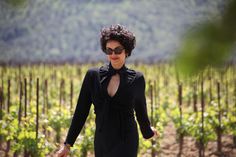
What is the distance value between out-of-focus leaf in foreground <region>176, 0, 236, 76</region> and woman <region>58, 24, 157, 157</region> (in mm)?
2367

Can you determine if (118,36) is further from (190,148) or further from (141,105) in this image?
(190,148)

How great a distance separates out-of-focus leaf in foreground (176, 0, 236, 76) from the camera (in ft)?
2.70

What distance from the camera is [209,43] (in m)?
0.84

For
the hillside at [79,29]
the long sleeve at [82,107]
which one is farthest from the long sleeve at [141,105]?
the hillside at [79,29]

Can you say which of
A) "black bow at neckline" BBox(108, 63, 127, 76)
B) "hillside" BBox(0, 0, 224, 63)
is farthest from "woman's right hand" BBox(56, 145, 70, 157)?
"hillside" BBox(0, 0, 224, 63)

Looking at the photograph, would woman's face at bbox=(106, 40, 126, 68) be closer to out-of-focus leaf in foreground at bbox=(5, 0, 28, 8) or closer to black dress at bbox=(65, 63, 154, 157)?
black dress at bbox=(65, 63, 154, 157)

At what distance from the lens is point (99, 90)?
3305 mm

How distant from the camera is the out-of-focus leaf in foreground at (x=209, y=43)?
0.82 meters

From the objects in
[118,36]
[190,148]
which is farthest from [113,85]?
[190,148]

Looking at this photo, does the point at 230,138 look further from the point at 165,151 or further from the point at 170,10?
the point at 170,10

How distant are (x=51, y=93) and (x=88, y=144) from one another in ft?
26.9

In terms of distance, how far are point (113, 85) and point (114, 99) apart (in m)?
0.13

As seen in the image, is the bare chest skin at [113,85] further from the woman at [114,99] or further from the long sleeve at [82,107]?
the long sleeve at [82,107]

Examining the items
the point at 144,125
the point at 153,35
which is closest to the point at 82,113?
the point at 144,125
